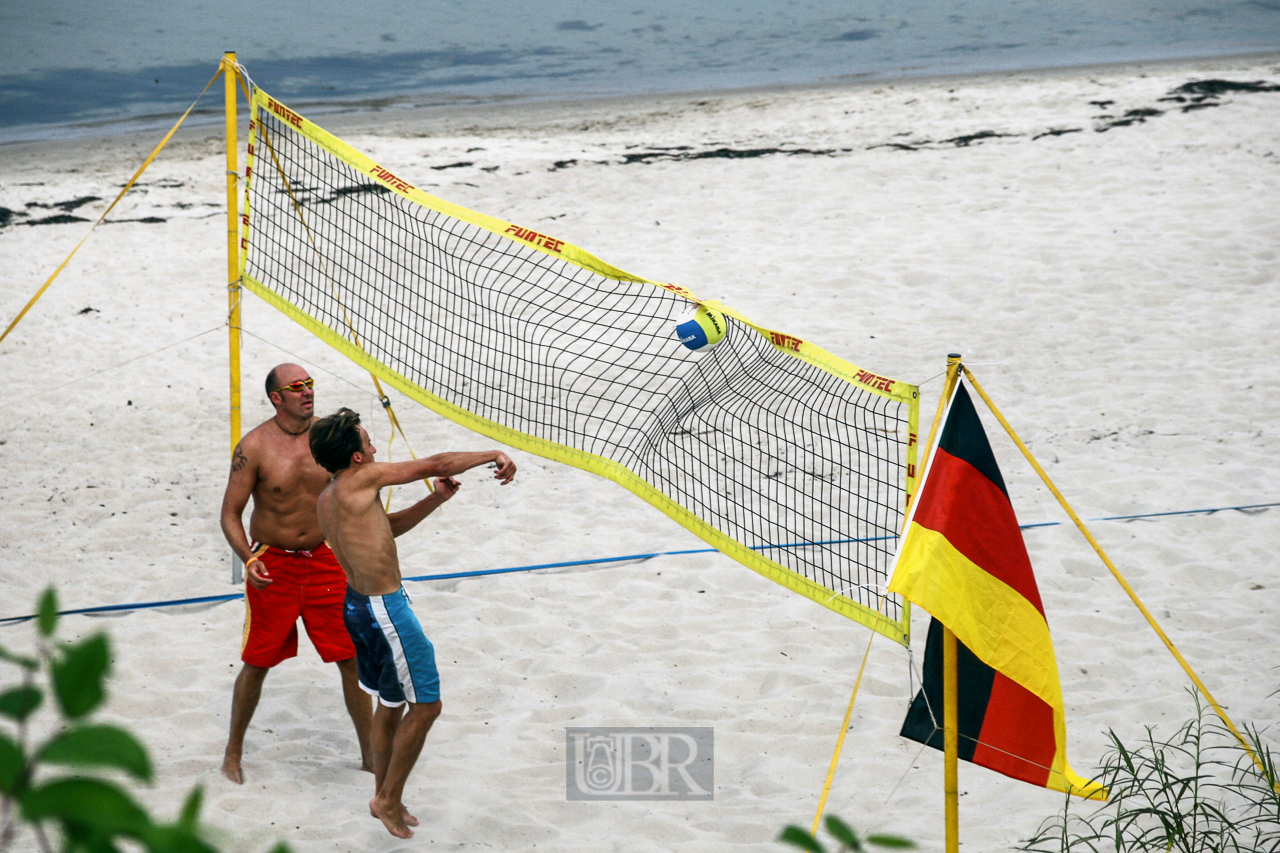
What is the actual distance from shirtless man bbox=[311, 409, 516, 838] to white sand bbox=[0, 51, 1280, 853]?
0.54m

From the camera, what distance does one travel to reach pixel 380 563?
12.3 ft

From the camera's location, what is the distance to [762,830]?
3.93m

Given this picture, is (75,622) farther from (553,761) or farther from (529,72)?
(529,72)

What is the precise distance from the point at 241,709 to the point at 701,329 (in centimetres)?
234

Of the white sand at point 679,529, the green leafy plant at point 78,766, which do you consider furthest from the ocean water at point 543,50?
the green leafy plant at point 78,766

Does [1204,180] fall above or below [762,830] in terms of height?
above

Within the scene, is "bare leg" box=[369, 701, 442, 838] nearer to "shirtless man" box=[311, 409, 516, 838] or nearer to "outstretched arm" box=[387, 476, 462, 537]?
"shirtless man" box=[311, 409, 516, 838]

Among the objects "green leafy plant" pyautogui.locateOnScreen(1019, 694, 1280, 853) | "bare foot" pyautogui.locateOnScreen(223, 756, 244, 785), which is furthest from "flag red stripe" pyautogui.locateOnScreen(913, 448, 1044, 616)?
"bare foot" pyautogui.locateOnScreen(223, 756, 244, 785)

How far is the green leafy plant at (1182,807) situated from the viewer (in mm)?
3330

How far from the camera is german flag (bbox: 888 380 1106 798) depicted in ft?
10.1

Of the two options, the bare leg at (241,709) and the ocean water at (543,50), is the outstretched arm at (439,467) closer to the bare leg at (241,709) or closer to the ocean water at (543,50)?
the bare leg at (241,709)

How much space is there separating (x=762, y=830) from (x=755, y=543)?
2.25 meters

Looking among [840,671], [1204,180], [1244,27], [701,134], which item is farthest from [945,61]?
[840,671]

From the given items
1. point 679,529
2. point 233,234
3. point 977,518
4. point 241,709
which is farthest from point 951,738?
point 233,234
